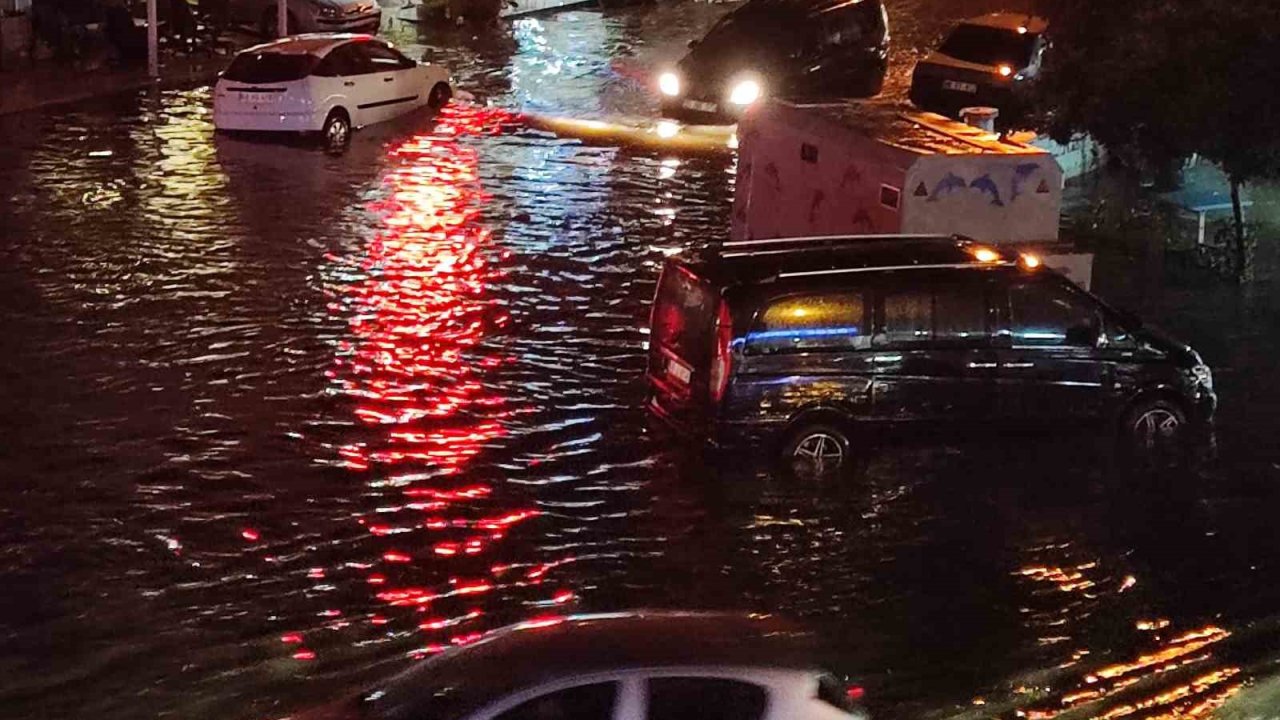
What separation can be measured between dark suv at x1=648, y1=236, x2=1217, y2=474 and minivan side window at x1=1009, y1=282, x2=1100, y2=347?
0.03 ft

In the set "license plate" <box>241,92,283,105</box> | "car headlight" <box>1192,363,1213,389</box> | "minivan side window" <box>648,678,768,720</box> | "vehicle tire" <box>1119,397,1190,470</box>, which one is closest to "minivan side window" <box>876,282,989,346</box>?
"vehicle tire" <box>1119,397,1190,470</box>

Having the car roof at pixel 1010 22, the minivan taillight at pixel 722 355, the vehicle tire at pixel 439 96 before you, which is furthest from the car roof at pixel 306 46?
the minivan taillight at pixel 722 355

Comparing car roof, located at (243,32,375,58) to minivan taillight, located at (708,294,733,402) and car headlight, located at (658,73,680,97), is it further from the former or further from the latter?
minivan taillight, located at (708,294,733,402)

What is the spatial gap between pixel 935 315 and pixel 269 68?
14524 millimetres

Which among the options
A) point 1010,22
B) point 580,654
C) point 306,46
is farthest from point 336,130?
point 580,654

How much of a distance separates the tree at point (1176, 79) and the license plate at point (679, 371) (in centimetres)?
→ 793

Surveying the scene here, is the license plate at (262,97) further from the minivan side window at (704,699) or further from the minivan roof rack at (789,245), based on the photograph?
the minivan side window at (704,699)

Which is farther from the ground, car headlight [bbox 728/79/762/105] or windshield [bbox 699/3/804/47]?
windshield [bbox 699/3/804/47]

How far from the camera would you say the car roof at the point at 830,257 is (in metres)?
12.1

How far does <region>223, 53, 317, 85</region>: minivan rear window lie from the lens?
960 inches

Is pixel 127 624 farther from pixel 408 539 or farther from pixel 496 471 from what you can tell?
pixel 496 471

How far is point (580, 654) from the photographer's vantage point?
19.8 feet

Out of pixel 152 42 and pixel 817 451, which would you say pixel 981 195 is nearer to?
pixel 817 451

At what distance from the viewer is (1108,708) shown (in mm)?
8914
